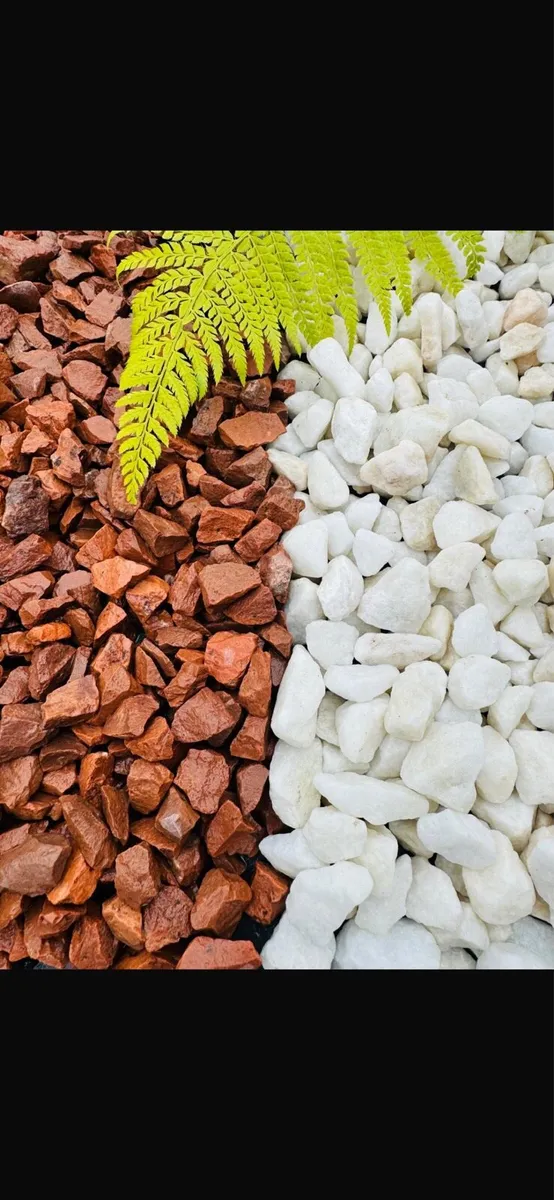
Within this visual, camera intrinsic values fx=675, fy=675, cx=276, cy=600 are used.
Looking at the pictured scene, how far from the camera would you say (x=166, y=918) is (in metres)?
0.99

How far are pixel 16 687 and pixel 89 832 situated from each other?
26 cm

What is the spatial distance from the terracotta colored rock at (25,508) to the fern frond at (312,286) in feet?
1.89

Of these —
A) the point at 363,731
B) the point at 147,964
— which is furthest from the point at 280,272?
the point at 147,964

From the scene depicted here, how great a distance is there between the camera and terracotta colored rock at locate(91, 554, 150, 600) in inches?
44.3

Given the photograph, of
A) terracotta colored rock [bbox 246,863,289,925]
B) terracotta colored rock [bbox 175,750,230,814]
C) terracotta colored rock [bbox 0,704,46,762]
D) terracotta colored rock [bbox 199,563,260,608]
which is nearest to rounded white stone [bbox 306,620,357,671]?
terracotta colored rock [bbox 199,563,260,608]

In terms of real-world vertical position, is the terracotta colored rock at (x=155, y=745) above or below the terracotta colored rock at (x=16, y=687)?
below

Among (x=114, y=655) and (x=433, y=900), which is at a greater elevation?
(x=114, y=655)

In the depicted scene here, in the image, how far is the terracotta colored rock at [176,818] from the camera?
1009 mm

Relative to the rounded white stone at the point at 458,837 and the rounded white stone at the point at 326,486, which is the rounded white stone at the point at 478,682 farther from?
the rounded white stone at the point at 326,486

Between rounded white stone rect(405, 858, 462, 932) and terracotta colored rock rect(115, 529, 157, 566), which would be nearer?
rounded white stone rect(405, 858, 462, 932)

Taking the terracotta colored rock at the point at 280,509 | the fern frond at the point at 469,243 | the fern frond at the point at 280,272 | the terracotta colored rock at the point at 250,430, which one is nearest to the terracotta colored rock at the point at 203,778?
Result: the terracotta colored rock at the point at 280,509

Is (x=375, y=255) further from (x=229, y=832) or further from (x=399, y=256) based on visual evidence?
(x=229, y=832)

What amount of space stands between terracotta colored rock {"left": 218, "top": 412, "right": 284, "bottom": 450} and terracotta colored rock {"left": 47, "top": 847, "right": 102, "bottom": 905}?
74 centimetres

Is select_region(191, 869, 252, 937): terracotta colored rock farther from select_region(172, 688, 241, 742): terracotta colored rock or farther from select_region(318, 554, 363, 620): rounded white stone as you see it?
select_region(318, 554, 363, 620): rounded white stone
